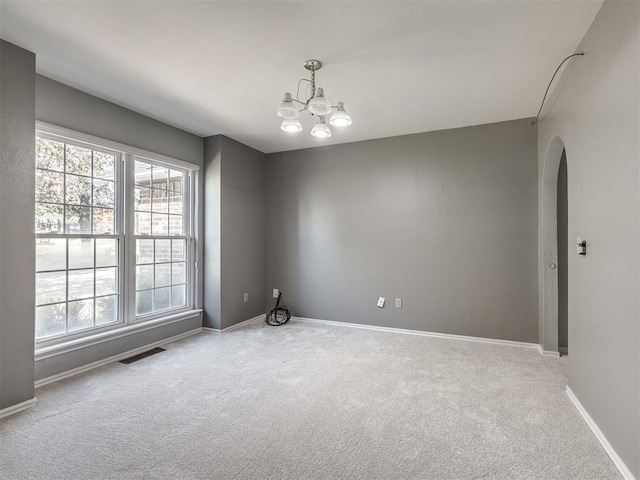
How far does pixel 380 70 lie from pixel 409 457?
270 cm

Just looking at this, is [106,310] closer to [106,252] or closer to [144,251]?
[106,252]

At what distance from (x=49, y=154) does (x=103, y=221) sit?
2.42 feet

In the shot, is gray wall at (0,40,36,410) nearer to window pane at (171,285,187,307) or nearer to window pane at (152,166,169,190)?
window pane at (152,166,169,190)

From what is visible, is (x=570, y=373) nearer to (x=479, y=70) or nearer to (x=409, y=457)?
(x=409, y=457)

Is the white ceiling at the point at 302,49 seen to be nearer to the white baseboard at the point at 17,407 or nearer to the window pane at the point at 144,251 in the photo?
the window pane at the point at 144,251

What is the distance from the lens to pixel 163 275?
12.9 feet

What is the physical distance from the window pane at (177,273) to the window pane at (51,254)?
1.23 metres

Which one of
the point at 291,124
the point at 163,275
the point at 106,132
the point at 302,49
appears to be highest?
the point at 302,49

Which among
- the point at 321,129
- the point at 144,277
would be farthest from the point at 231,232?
the point at 321,129

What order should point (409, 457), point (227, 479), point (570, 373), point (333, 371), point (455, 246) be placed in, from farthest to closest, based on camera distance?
point (455, 246) → point (333, 371) → point (570, 373) → point (409, 457) → point (227, 479)

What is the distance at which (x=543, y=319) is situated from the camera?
3.47 m

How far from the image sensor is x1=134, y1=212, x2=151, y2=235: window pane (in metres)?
3.59

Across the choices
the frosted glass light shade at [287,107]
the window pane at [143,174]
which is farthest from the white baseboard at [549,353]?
the window pane at [143,174]

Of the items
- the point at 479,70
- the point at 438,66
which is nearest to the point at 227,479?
the point at 438,66
